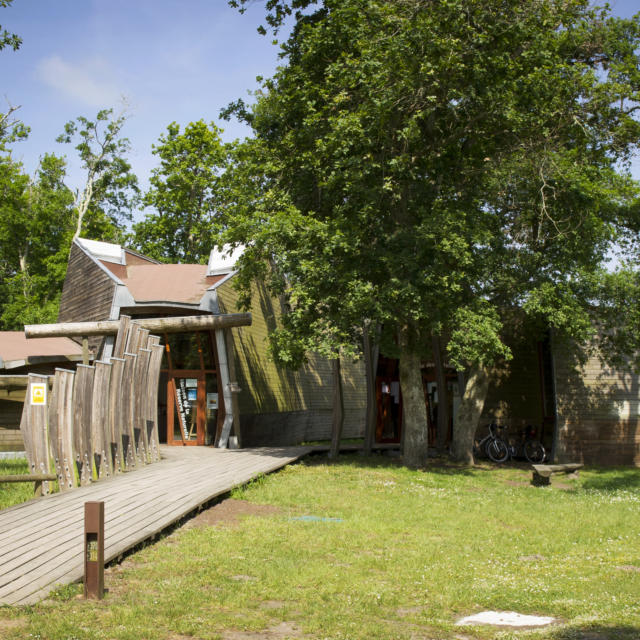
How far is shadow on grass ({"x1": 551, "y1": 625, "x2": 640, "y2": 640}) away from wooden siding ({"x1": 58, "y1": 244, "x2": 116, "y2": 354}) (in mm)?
21448

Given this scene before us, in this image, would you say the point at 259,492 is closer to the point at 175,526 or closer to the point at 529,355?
the point at 175,526

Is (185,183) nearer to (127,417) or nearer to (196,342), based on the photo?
(196,342)

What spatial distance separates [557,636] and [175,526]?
20.0ft

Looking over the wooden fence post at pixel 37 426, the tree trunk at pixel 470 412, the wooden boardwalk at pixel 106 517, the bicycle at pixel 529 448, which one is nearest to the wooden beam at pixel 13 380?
the wooden boardwalk at pixel 106 517

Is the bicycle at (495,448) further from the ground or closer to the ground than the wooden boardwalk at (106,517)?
closer to the ground

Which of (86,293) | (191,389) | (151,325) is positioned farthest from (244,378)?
(86,293)

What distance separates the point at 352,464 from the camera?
19547 millimetres

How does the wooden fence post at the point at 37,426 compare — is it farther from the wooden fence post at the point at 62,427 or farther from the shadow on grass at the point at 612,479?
the shadow on grass at the point at 612,479

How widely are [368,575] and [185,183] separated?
112 feet

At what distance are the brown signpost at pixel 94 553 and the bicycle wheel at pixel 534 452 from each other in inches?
770

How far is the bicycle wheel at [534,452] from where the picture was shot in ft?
77.7

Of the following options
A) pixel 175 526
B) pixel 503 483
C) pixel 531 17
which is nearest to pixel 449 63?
pixel 531 17

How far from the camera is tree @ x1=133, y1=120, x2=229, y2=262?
39375 mm

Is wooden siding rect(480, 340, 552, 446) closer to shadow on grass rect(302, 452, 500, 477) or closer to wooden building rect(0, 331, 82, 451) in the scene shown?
shadow on grass rect(302, 452, 500, 477)
